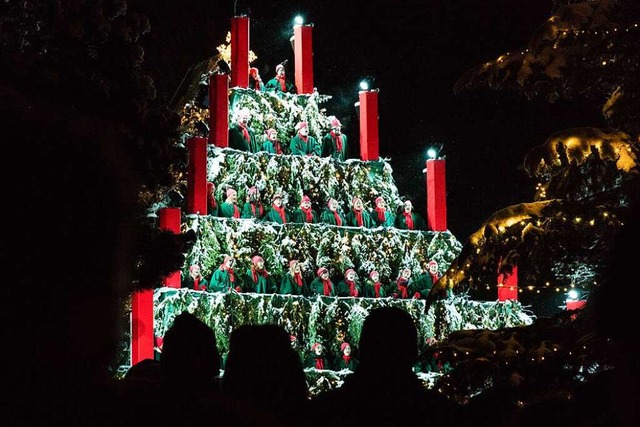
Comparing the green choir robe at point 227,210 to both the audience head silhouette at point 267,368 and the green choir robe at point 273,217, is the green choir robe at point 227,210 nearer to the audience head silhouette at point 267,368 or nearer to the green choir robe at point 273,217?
the green choir robe at point 273,217

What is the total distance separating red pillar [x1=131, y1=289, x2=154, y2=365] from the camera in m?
16.4

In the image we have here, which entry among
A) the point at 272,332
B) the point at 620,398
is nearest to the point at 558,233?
the point at 272,332

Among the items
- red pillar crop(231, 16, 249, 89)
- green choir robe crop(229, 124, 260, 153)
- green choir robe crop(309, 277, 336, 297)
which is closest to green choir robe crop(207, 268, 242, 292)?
green choir robe crop(309, 277, 336, 297)

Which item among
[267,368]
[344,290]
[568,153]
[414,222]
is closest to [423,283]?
[414,222]

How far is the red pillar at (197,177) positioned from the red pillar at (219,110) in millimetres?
1003

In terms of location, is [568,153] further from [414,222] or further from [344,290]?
[414,222]

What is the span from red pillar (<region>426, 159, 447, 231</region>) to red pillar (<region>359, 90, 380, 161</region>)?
1.26 metres

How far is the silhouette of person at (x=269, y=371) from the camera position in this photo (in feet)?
13.1

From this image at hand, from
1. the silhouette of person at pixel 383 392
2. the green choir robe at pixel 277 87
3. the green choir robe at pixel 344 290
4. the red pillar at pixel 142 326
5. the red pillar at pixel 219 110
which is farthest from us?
the green choir robe at pixel 277 87

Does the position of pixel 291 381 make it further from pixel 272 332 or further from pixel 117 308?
pixel 117 308

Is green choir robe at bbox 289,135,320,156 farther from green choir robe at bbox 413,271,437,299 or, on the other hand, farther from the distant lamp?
the distant lamp

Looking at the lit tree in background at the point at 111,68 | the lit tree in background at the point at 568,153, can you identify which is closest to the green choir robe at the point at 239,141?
the lit tree in background at the point at 111,68

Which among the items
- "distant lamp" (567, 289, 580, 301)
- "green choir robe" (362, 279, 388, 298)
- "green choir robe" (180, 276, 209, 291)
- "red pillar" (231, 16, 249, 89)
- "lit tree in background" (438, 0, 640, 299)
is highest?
"red pillar" (231, 16, 249, 89)

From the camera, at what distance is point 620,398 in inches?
58.3
